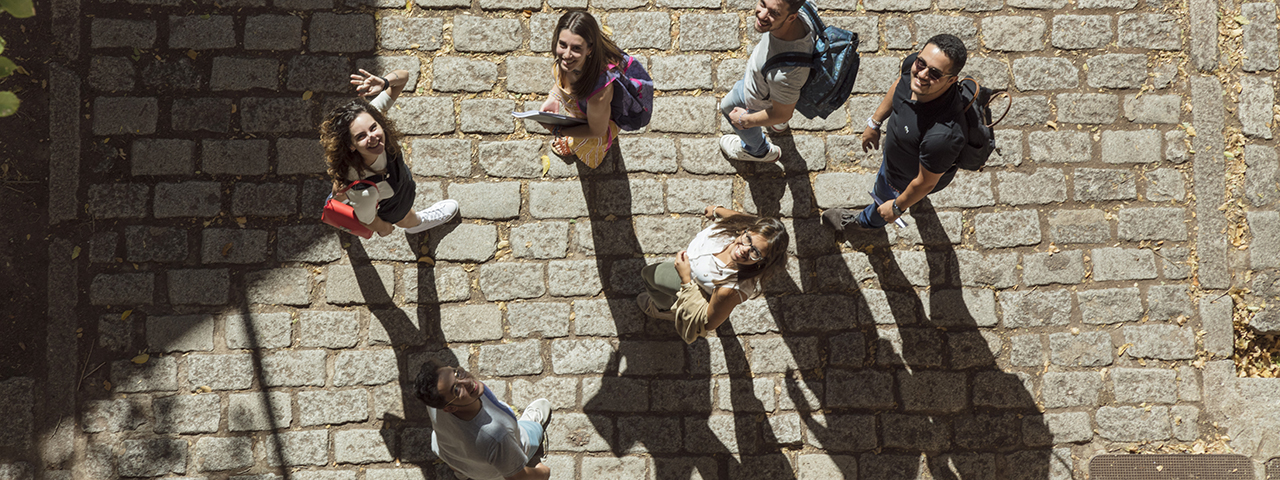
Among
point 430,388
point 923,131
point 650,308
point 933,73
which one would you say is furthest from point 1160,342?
point 430,388

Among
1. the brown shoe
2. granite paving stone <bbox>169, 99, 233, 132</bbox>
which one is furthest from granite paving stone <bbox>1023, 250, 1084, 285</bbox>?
granite paving stone <bbox>169, 99, 233, 132</bbox>

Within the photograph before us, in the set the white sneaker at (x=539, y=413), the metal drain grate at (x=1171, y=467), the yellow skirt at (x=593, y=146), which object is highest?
→ the yellow skirt at (x=593, y=146)

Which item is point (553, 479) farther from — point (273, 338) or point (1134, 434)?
point (1134, 434)

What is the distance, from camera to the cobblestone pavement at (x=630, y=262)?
18.5ft

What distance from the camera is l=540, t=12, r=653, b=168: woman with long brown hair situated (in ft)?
14.5

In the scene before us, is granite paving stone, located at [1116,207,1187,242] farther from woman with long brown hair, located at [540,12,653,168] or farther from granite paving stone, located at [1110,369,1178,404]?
woman with long brown hair, located at [540,12,653,168]

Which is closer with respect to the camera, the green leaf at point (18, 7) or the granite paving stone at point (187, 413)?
the green leaf at point (18, 7)

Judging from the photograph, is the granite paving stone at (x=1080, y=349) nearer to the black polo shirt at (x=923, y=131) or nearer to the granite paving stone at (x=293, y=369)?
the black polo shirt at (x=923, y=131)

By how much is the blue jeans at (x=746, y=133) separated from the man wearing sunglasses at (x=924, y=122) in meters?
0.90

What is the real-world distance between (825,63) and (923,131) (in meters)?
0.75

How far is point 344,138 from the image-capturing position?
4367 millimetres

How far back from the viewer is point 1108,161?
6105mm

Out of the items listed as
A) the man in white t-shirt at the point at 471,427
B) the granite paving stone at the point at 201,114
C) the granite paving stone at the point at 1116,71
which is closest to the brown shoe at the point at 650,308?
the man in white t-shirt at the point at 471,427

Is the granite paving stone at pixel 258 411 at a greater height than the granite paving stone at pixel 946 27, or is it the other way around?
the granite paving stone at pixel 946 27
